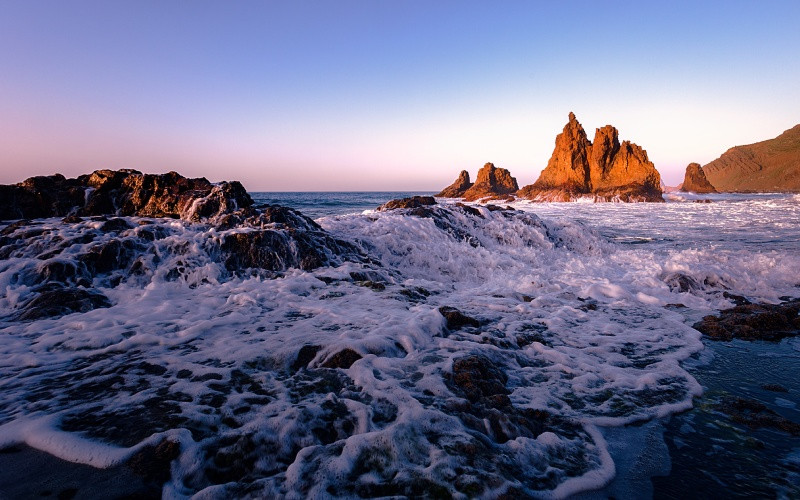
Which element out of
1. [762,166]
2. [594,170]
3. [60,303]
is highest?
[762,166]

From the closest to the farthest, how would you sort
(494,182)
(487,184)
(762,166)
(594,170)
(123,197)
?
1. (123,197)
2. (594,170)
3. (487,184)
4. (494,182)
5. (762,166)

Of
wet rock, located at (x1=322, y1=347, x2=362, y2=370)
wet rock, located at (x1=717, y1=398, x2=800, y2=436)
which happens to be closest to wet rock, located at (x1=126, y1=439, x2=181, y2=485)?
wet rock, located at (x1=322, y1=347, x2=362, y2=370)

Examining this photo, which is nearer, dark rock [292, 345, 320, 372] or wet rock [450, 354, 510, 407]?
wet rock [450, 354, 510, 407]

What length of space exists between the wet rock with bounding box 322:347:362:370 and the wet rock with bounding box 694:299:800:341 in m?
5.04

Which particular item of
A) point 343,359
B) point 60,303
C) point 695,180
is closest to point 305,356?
point 343,359

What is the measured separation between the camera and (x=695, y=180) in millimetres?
108812

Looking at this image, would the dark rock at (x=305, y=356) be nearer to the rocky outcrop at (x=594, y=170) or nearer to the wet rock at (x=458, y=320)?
the wet rock at (x=458, y=320)

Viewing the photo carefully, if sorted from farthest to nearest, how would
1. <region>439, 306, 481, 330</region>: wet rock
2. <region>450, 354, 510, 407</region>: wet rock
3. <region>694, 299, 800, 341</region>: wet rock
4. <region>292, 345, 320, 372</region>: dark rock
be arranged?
<region>439, 306, 481, 330</region>: wet rock
<region>694, 299, 800, 341</region>: wet rock
<region>292, 345, 320, 372</region>: dark rock
<region>450, 354, 510, 407</region>: wet rock

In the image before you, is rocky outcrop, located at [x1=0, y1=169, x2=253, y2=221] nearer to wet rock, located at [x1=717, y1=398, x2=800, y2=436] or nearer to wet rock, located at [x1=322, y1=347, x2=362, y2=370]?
wet rock, located at [x1=322, y1=347, x2=362, y2=370]

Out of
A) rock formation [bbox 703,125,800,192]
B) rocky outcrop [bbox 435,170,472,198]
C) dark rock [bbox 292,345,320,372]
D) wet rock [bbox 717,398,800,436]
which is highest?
rock formation [bbox 703,125,800,192]

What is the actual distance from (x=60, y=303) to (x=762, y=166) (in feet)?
802

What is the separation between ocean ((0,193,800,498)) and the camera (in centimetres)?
233

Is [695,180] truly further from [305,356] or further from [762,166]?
[305,356]

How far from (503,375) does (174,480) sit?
3.00 metres
